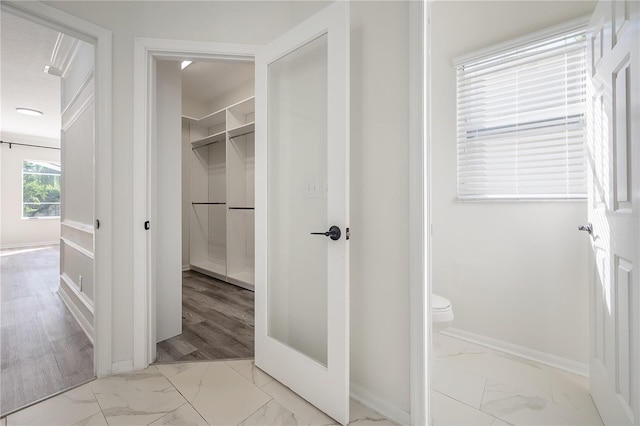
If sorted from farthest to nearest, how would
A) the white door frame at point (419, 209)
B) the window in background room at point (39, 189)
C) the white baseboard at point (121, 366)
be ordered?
the window in background room at point (39, 189) < the white baseboard at point (121, 366) < the white door frame at point (419, 209)

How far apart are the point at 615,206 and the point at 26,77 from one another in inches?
240

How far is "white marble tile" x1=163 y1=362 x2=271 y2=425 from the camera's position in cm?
149

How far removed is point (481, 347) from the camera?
7.30ft

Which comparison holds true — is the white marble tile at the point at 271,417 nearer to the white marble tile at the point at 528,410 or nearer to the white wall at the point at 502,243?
the white marble tile at the point at 528,410

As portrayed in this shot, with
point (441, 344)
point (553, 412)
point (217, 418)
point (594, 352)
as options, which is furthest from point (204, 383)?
point (594, 352)

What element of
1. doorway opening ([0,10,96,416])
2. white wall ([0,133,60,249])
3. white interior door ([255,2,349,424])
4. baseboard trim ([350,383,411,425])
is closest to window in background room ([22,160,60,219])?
white wall ([0,133,60,249])

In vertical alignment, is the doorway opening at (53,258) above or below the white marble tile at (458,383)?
above

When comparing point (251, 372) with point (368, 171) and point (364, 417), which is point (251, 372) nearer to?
point (364, 417)

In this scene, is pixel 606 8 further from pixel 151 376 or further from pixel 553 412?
pixel 151 376

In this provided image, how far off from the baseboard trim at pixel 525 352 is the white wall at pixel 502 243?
3 centimetres

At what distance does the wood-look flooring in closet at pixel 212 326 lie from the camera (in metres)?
2.13

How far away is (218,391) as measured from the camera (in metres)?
1.67

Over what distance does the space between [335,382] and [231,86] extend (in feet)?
12.8

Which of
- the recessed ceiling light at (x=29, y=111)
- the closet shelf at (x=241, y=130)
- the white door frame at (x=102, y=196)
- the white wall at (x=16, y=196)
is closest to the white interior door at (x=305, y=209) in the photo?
the white door frame at (x=102, y=196)
